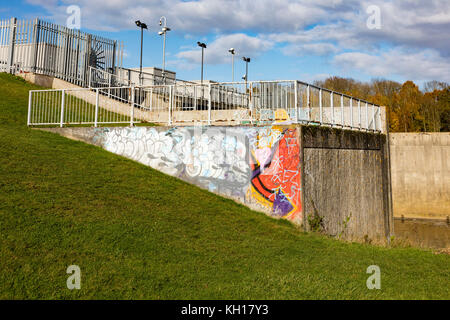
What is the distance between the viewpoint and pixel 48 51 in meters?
23.9

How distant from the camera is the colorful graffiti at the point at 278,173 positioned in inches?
445

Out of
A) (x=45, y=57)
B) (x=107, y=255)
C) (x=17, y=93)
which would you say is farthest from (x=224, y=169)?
(x=45, y=57)

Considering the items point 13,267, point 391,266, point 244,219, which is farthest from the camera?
point 244,219

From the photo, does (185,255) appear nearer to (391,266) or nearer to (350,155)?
(391,266)

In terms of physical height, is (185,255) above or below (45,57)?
below

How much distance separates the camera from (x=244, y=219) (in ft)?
34.1

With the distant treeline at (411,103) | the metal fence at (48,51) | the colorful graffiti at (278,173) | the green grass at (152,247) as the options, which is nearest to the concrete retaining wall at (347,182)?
the colorful graffiti at (278,173)

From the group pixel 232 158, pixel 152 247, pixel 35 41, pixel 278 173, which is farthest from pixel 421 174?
pixel 152 247

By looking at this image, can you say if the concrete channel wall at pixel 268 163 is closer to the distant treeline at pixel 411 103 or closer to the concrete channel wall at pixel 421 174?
the concrete channel wall at pixel 421 174

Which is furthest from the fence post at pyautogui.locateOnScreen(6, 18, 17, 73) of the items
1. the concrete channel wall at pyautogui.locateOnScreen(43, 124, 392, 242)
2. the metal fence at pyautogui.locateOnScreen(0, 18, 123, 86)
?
the concrete channel wall at pyautogui.locateOnScreen(43, 124, 392, 242)

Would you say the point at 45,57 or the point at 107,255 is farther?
the point at 45,57

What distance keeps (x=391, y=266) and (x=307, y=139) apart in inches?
180

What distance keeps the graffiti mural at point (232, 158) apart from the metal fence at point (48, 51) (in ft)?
43.2

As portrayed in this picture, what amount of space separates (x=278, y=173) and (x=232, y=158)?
1.53 m
